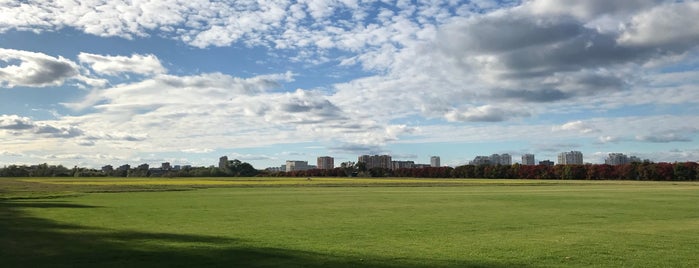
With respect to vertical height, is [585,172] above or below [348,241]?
above

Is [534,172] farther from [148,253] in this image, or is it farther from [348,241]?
[148,253]

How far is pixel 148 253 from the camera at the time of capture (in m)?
14.4

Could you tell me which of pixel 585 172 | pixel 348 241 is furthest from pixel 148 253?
pixel 585 172

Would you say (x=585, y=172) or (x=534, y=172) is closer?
(x=585, y=172)

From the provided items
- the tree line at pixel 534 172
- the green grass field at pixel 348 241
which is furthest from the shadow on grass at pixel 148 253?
the tree line at pixel 534 172

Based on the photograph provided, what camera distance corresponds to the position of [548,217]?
85.9 ft

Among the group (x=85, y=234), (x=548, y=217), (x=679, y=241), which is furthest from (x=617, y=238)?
(x=85, y=234)

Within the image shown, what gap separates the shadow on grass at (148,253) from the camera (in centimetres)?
1286

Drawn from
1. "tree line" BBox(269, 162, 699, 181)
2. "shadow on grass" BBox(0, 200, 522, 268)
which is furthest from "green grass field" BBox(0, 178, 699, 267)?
"tree line" BBox(269, 162, 699, 181)

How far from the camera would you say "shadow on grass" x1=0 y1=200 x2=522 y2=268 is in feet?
42.2

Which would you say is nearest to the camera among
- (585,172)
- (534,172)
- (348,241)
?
(348,241)

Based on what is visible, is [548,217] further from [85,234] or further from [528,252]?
[85,234]

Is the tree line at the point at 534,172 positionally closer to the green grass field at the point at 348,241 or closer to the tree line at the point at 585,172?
the tree line at the point at 585,172

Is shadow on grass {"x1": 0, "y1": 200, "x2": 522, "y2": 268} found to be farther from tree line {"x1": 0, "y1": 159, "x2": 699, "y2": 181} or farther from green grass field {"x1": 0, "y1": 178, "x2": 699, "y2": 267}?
tree line {"x1": 0, "y1": 159, "x2": 699, "y2": 181}
